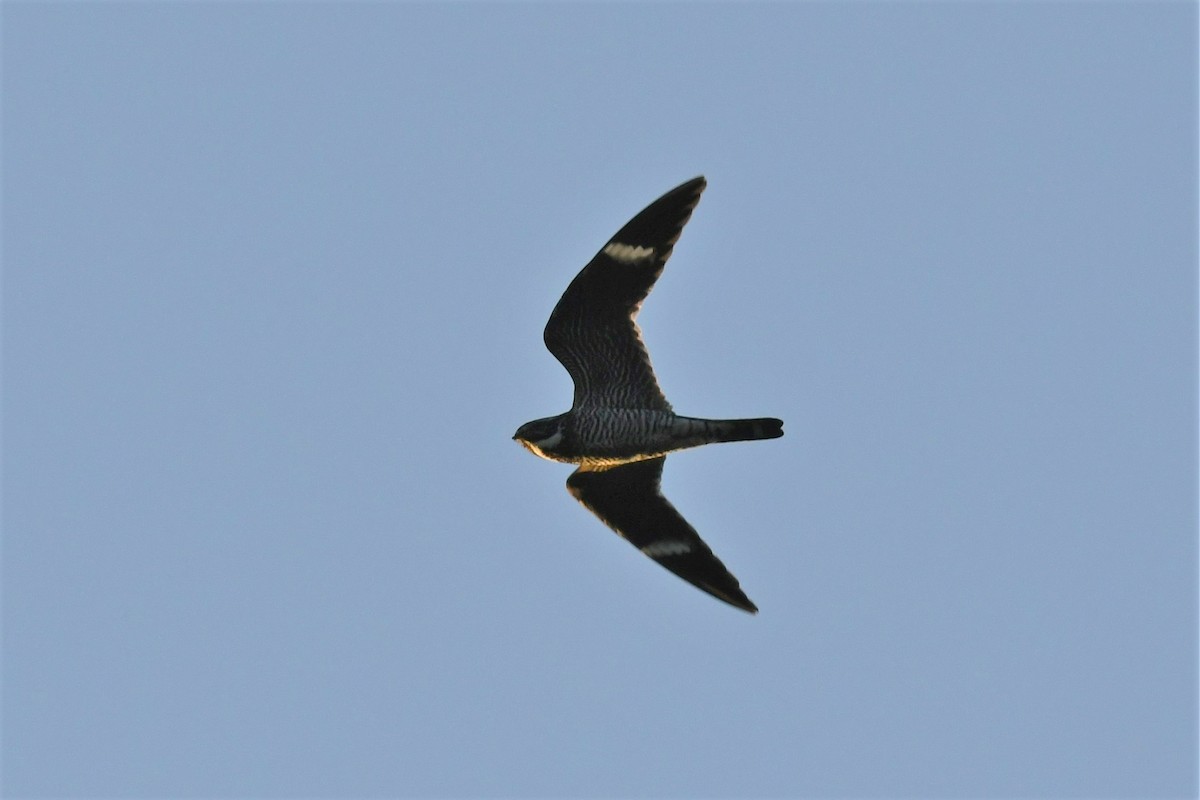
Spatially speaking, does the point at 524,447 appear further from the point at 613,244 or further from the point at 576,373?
the point at 613,244

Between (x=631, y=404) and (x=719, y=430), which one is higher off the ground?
(x=631, y=404)

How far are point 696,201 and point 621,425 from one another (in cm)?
147

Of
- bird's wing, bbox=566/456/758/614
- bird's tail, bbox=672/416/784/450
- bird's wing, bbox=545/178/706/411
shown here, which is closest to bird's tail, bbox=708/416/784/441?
bird's tail, bbox=672/416/784/450

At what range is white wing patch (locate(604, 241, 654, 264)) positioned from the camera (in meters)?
10.1

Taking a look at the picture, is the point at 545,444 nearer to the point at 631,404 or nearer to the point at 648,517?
the point at 631,404

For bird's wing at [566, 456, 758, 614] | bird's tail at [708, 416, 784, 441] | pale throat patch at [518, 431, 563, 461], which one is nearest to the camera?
bird's tail at [708, 416, 784, 441]

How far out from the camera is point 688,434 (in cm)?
1013

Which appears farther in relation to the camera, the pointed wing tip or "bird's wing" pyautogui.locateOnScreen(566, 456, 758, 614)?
"bird's wing" pyautogui.locateOnScreen(566, 456, 758, 614)

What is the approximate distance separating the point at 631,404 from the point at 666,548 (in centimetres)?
105

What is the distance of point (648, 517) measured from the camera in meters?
10.9

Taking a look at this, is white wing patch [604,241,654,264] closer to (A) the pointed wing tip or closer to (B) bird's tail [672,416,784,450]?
(B) bird's tail [672,416,784,450]

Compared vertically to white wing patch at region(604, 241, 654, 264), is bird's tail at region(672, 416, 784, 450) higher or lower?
lower

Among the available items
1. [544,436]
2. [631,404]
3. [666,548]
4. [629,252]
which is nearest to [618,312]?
[629,252]

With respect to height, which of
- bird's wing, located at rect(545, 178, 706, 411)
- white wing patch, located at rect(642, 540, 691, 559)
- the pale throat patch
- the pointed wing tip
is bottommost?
the pointed wing tip
